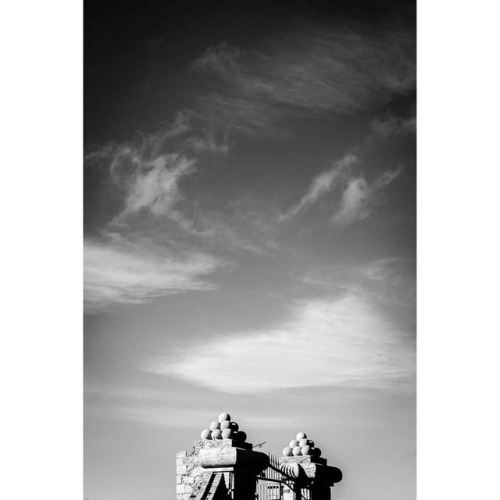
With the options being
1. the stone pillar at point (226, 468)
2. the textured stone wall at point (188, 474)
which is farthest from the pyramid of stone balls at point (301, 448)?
the textured stone wall at point (188, 474)

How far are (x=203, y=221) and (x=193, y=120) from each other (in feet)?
3.22

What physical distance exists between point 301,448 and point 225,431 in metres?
1.87

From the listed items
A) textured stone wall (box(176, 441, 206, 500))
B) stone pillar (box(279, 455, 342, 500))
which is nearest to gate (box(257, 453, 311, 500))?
stone pillar (box(279, 455, 342, 500))

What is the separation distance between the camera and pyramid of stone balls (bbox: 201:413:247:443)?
7.16 metres

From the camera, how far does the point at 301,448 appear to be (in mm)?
8797

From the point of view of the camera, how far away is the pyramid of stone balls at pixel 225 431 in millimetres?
7164

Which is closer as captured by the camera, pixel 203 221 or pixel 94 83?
pixel 94 83

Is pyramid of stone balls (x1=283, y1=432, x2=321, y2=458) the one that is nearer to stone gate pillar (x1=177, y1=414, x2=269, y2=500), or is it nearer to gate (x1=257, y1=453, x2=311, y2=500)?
gate (x1=257, y1=453, x2=311, y2=500)

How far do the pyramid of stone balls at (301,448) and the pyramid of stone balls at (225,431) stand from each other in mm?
1624

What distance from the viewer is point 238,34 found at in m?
8.08

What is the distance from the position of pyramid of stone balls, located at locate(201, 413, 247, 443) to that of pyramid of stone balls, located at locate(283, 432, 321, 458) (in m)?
1.62
